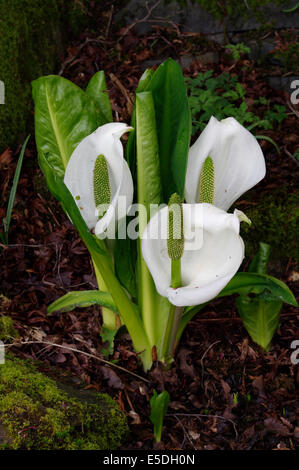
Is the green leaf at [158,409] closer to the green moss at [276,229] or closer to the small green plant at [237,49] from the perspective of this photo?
the green moss at [276,229]

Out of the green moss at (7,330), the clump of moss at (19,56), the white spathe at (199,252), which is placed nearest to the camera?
the white spathe at (199,252)

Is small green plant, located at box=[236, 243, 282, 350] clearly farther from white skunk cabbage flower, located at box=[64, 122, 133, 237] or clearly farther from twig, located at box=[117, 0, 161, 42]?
twig, located at box=[117, 0, 161, 42]

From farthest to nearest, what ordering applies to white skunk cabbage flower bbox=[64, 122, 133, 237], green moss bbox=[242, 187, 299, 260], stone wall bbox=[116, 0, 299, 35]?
stone wall bbox=[116, 0, 299, 35] → green moss bbox=[242, 187, 299, 260] → white skunk cabbage flower bbox=[64, 122, 133, 237]

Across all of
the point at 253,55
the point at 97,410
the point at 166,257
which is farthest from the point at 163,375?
the point at 253,55

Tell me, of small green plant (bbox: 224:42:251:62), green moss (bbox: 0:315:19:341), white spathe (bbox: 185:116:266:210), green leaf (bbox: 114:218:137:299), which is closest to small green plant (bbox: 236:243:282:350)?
white spathe (bbox: 185:116:266:210)

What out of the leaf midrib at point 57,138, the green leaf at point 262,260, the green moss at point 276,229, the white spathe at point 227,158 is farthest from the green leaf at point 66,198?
the green moss at point 276,229

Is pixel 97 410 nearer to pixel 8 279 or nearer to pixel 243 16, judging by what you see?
pixel 8 279

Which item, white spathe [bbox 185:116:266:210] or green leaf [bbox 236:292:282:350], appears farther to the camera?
green leaf [bbox 236:292:282:350]

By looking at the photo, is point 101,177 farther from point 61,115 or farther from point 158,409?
point 158,409
